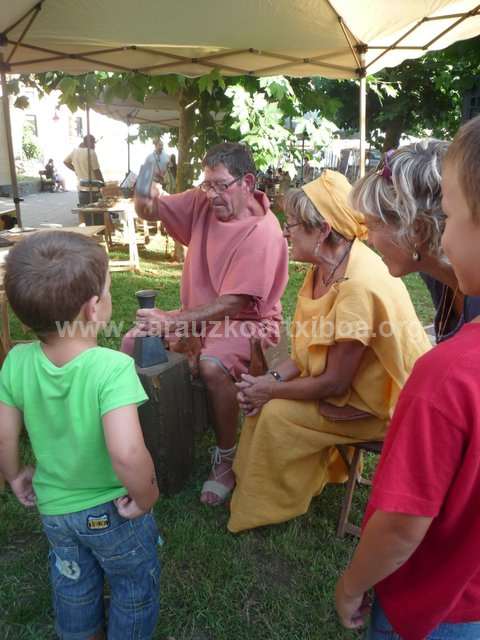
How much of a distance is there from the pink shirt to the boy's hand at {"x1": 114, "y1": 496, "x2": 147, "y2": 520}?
152cm

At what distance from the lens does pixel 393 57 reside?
452 centimetres

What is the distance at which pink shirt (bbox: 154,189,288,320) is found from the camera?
9.25 feet

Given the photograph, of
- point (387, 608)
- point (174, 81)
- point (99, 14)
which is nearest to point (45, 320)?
point (387, 608)

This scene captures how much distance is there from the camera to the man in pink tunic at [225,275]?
2773 mm

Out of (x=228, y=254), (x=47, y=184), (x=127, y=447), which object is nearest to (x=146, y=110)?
(x=228, y=254)

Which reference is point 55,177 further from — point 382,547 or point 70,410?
point 382,547

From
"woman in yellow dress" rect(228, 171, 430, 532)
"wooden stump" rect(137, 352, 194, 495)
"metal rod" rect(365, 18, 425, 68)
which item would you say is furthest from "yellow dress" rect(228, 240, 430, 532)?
"metal rod" rect(365, 18, 425, 68)

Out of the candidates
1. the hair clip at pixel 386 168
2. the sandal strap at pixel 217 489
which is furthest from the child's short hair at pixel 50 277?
the sandal strap at pixel 217 489

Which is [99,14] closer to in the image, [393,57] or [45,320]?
[393,57]

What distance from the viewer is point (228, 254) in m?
2.89

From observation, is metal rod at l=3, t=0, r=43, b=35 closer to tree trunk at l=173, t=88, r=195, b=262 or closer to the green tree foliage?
tree trunk at l=173, t=88, r=195, b=262

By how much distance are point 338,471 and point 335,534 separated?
40 centimetres

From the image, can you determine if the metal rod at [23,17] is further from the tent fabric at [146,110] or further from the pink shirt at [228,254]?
the tent fabric at [146,110]

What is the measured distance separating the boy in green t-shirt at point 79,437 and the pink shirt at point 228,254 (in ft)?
4.94
